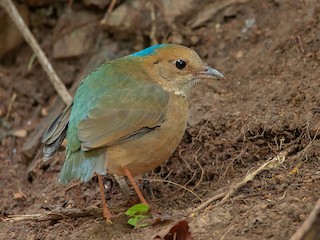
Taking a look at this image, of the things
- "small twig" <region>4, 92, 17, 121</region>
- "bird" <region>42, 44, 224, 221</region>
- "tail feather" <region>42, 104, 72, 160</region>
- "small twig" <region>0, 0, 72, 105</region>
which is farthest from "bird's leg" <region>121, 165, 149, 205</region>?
"small twig" <region>4, 92, 17, 121</region>

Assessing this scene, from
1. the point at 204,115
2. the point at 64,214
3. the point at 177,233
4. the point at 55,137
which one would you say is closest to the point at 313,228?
the point at 177,233

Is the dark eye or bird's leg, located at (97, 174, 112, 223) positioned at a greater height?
the dark eye

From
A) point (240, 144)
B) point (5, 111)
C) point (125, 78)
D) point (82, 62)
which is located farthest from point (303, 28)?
point (5, 111)

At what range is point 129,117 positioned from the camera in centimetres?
490

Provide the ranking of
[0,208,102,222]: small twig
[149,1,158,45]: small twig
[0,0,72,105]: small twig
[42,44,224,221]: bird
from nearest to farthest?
[42,44,224,221]: bird < [0,208,102,222]: small twig < [0,0,72,105]: small twig < [149,1,158,45]: small twig

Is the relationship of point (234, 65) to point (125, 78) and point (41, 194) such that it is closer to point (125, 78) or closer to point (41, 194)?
point (125, 78)

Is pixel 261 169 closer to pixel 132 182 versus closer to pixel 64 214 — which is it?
pixel 132 182

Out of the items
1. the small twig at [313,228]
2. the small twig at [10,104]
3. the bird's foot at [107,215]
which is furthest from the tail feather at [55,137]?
the small twig at [313,228]

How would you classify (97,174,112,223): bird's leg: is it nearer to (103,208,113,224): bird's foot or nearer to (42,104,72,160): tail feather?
(103,208,113,224): bird's foot

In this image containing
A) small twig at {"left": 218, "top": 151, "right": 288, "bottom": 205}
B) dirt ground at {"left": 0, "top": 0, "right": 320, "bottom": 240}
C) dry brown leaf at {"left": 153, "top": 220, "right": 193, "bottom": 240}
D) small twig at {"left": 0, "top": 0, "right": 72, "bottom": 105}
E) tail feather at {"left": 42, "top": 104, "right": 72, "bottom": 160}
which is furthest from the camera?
small twig at {"left": 0, "top": 0, "right": 72, "bottom": 105}

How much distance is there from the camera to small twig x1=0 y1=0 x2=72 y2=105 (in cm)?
673

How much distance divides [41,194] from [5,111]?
1782mm

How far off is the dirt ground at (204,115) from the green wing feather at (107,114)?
53 centimetres

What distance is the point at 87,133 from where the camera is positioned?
15.6 ft
